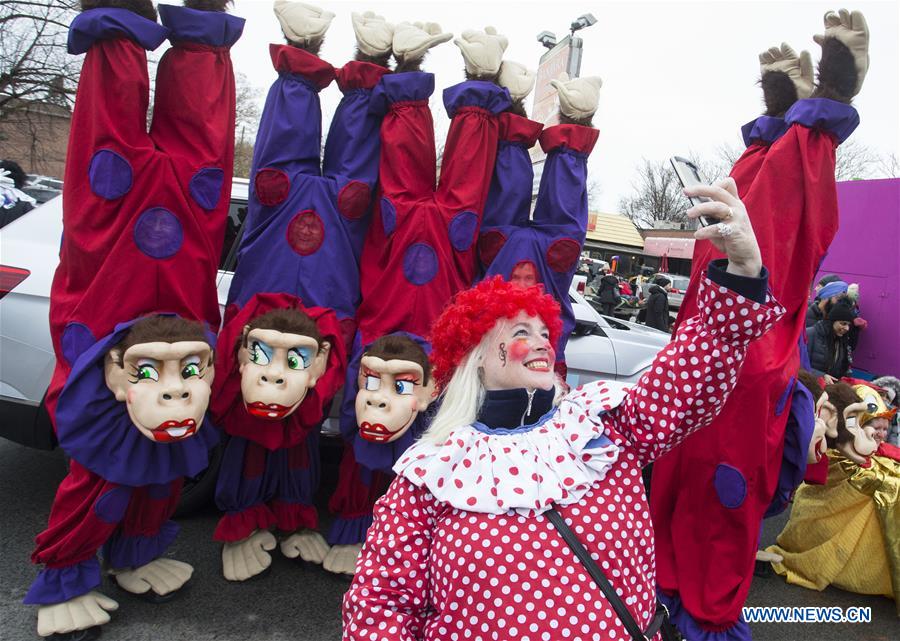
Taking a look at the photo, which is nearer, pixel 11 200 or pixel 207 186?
pixel 207 186

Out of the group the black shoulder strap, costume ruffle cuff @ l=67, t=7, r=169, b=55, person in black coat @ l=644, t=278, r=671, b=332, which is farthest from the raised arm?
person in black coat @ l=644, t=278, r=671, b=332

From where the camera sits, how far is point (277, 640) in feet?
8.71

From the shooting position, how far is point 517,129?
3297 millimetres

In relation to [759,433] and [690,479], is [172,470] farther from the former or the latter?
[759,433]

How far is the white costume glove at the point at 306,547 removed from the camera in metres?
3.18

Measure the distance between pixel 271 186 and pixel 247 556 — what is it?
5.78 feet

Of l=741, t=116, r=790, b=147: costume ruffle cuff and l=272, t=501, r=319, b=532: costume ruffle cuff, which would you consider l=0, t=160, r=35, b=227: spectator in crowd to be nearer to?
l=272, t=501, r=319, b=532: costume ruffle cuff

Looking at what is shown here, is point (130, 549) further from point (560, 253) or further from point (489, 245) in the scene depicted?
point (560, 253)

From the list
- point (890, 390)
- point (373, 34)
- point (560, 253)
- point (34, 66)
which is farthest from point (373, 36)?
point (34, 66)

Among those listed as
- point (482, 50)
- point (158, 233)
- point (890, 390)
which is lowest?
point (890, 390)

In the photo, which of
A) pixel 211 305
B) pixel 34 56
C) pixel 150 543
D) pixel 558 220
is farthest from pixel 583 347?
pixel 34 56

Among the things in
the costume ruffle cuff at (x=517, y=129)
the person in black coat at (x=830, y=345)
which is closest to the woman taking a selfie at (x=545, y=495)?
the costume ruffle cuff at (x=517, y=129)

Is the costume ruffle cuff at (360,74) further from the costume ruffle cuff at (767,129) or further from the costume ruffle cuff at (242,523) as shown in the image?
the costume ruffle cuff at (242,523)

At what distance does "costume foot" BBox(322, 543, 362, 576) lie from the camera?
3.09 metres
